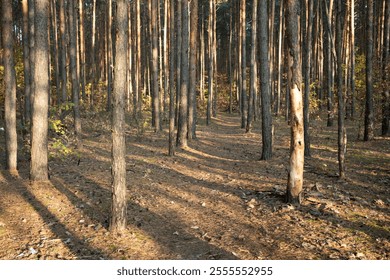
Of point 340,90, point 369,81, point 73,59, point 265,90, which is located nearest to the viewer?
point 340,90

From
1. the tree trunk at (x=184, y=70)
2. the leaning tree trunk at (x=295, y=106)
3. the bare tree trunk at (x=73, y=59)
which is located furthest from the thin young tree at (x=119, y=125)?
the tree trunk at (x=184, y=70)

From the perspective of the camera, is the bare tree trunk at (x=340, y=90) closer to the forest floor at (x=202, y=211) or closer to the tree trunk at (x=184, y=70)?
the forest floor at (x=202, y=211)

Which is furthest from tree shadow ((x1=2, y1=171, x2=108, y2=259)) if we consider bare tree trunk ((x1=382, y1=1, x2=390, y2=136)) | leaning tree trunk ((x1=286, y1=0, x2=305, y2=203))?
bare tree trunk ((x1=382, y1=1, x2=390, y2=136))

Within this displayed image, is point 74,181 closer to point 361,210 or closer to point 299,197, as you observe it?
point 299,197

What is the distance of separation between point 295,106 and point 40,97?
234 inches

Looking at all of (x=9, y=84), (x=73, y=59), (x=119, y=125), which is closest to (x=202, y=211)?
(x=119, y=125)

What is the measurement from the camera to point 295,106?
667 cm

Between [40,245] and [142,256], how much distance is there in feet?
5.42

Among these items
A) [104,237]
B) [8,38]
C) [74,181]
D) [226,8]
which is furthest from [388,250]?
[226,8]

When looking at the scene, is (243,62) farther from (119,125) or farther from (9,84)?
(119,125)

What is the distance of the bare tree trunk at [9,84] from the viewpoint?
8383 millimetres

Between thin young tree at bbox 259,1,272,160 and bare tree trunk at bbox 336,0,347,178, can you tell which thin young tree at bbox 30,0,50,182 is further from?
bare tree trunk at bbox 336,0,347,178

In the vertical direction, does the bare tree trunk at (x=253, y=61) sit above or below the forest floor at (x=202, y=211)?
above

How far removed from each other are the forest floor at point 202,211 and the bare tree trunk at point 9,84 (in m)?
0.74
